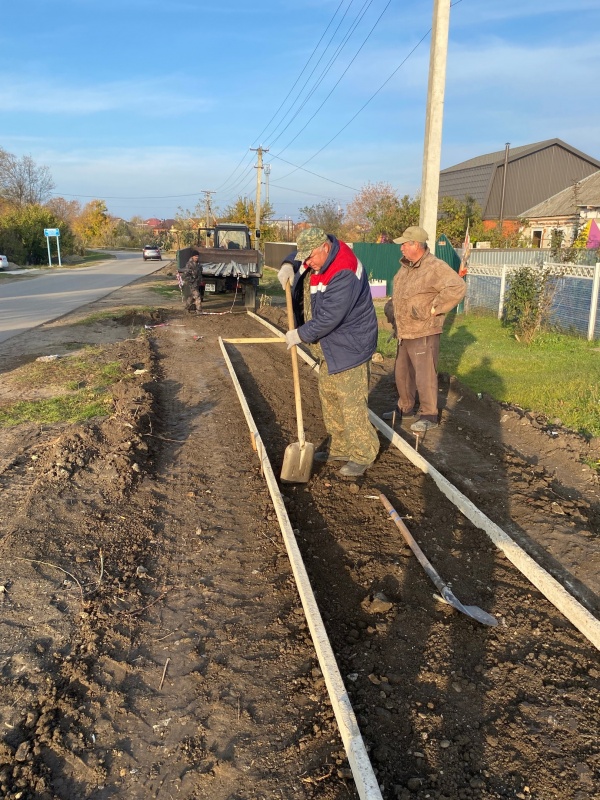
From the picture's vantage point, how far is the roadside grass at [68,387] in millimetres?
6789

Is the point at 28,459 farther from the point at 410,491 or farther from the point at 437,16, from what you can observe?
the point at 437,16

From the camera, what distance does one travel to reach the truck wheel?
16.3 meters

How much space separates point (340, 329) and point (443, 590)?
2.24m

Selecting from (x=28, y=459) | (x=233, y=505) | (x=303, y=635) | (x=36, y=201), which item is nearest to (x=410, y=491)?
(x=233, y=505)

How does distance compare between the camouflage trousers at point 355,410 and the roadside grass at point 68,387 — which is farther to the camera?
the roadside grass at point 68,387

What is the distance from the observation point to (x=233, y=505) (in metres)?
4.51

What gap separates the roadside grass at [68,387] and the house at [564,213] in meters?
22.3

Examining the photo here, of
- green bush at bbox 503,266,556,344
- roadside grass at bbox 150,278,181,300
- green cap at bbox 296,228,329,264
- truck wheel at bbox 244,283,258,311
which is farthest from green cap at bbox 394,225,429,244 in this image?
roadside grass at bbox 150,278,181,300

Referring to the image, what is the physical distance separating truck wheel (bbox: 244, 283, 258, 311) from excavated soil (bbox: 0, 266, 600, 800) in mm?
10710

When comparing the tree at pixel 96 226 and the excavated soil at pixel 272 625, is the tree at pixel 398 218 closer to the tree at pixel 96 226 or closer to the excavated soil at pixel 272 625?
the excavated soil at pixel 272 625

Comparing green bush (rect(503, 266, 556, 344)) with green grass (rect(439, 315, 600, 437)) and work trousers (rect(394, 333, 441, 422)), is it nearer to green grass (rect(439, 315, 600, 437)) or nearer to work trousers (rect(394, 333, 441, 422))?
green grass (rect(439, 315, 600, 437))

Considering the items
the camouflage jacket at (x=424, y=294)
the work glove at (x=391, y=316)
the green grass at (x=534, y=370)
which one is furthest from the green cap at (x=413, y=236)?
the green grass at (x=534, y=370)

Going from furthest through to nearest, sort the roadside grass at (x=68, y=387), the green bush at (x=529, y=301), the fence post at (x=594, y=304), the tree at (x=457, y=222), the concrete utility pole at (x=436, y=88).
A: the tree at (x=457, y=222), the green bush at (x=529, y=301), the fence post at (x=594, y=304), the concrete utility pole at (x=436, y=88), the roadside grass at (x=68, y=387)

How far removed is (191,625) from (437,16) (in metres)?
9.81
